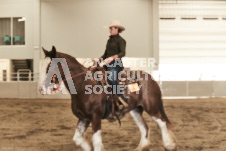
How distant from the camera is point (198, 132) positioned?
23.6 ft

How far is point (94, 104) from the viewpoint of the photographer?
432cm

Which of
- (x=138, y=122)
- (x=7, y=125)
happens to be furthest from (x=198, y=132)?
(x=7, y=125)

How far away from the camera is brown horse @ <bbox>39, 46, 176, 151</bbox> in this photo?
4242 millimetres

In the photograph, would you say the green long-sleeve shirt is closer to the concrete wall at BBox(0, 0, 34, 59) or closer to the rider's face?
the rider's face

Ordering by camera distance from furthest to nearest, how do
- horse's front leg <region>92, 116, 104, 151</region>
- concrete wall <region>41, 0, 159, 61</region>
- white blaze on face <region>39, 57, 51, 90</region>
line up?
concrete wall <region>41, 0, 159, 61</region>, horse's front leg <region>92, 116, 104, 151</region>, white blaze on face <region>39, 57, 51, 90</region>

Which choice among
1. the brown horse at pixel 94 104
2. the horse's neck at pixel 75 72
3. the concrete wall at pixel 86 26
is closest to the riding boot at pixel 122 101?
the brown horse at pixel 94 104

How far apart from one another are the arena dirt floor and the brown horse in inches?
15.2

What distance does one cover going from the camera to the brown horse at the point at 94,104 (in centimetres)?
424

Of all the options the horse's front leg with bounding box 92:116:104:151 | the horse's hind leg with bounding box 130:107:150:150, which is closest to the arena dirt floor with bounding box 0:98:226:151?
the horse's hind leg with bounding box 130:107:150:150

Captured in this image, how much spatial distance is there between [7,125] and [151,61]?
12643 mm

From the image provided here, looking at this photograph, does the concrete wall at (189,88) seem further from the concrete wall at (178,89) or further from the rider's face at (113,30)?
the rider's face at (113,30)

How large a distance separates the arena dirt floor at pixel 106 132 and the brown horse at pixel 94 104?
39 centimetres

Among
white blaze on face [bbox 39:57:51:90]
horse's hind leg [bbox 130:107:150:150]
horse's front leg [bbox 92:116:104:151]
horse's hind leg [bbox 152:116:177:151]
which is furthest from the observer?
horse's hind leg [bbox 130:107:150:150]

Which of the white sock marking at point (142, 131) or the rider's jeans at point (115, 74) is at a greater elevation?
the rider's jeans at point (115, 74)
